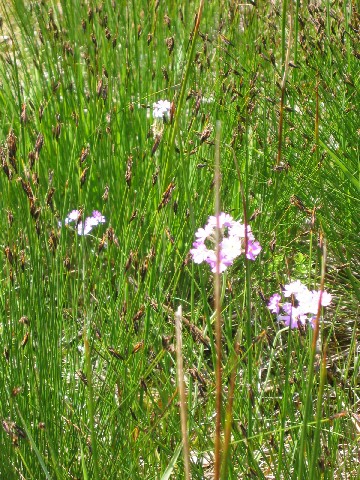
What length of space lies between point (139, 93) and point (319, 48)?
73 centimetres

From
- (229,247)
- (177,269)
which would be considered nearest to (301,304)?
(229,247)

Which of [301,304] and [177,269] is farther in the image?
[177,269]

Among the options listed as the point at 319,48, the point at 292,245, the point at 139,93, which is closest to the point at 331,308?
the point at 292,245

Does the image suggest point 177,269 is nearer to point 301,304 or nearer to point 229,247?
point 229,247

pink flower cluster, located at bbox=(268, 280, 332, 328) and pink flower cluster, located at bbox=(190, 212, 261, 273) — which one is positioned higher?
pink flower cluster, located at bbox=(190, 212, 261, 273)

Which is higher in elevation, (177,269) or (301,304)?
(177,269)

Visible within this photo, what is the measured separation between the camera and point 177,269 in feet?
5.33

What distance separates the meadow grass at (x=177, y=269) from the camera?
1.39 metres

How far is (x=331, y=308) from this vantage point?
7.42ft

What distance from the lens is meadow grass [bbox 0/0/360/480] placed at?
54.9 inches

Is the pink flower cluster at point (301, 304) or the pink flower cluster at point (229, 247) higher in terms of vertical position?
the pink flower cluster at point (229, 247)

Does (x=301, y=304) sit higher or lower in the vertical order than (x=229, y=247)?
lower

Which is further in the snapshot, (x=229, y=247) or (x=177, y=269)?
(x=177, y=269)

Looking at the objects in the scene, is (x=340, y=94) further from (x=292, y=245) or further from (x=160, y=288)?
(x=160, y=288)
